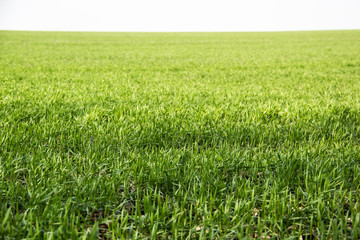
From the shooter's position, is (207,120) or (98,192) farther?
(207,120)

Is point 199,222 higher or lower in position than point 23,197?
lower

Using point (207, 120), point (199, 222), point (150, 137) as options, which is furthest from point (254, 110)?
point (199, 222)

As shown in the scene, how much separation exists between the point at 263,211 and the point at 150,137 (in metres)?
1.73

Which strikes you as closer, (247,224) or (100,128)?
(247,224)

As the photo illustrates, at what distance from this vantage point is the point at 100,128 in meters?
3.39

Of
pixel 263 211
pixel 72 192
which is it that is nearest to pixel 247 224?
pixel 263 211

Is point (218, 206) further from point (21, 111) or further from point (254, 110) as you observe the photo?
point (21, 111)

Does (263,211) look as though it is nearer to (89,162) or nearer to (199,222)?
(199,222)

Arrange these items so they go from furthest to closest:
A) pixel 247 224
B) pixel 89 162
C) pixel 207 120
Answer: pixel 207 120
pixel 89 162
pixel 247 224

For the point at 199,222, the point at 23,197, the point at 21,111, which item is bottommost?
the point at 199,222

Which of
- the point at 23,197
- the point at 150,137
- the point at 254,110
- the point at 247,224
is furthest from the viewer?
the point at 254,110

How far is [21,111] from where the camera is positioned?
398 cm

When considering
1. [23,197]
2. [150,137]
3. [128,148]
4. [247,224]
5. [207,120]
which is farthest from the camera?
[207,120]

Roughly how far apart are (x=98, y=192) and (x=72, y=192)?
0.19 meters
